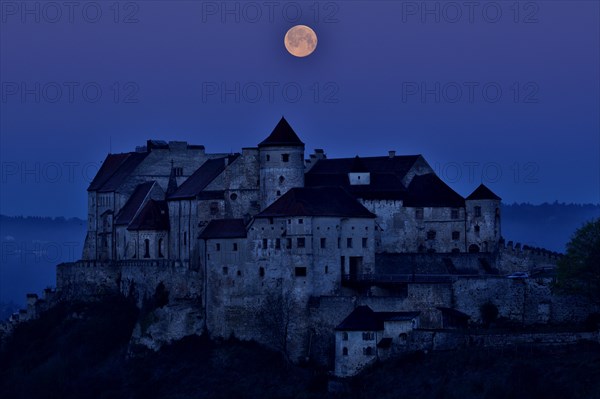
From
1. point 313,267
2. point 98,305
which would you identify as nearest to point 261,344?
point 313,267

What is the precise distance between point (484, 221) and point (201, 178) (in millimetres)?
19304

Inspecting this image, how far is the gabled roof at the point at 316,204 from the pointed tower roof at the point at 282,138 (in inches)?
159

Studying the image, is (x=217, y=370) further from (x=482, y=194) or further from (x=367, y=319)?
(x=482, y=194)

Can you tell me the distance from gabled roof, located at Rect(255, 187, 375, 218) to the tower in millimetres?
9840

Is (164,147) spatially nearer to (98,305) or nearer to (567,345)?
(98,305)

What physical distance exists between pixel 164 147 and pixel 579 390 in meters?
46.0

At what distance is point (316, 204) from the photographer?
93.0 meters

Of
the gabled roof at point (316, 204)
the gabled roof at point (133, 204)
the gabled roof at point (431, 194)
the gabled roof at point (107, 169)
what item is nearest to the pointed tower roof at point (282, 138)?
the gabled roof at point (316, 204)

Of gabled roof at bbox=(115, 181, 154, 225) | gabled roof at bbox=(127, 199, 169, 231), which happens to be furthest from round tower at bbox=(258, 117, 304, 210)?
gabled roof at bbox=(115, 181, 154, 225)

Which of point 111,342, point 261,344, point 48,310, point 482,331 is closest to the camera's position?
point 482,331

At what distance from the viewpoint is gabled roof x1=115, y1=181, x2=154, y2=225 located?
111 m

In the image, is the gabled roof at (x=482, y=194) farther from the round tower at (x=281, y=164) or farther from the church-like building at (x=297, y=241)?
the round tower at (x=281, y=164)

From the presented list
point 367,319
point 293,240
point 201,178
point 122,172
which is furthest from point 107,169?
point 367,319

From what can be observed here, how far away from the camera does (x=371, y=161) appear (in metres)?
109
